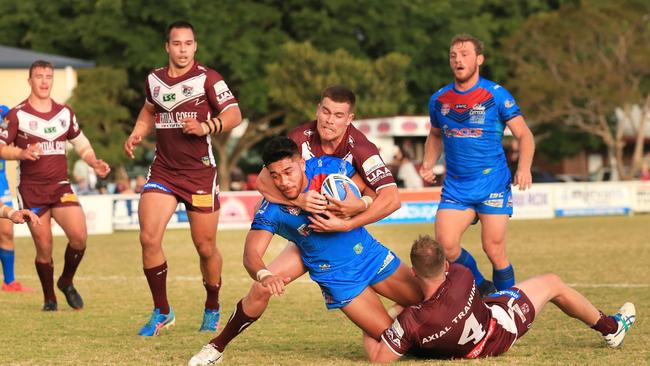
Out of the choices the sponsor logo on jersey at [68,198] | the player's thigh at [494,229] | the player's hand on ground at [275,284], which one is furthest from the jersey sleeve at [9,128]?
the player's hand on ground at [275,284]

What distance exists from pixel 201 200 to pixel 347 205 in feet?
8.90

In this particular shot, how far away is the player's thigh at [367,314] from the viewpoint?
26.5ft

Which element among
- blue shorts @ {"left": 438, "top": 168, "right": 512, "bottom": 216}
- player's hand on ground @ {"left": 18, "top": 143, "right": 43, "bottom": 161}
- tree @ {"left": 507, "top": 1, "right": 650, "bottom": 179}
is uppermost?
player's hand on ground @ {"left": 18, "top": 143, "right": 43, "bottom": 161}

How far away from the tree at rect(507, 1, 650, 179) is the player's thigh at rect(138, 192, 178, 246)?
3673 centimetres

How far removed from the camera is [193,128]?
9484 mm

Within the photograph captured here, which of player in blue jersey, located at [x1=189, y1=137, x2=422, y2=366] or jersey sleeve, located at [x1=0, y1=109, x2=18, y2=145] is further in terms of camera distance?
jersey sleeve, located at [x1=0, y1=109, x2=18, y2=145]

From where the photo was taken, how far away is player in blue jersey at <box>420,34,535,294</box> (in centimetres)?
1057

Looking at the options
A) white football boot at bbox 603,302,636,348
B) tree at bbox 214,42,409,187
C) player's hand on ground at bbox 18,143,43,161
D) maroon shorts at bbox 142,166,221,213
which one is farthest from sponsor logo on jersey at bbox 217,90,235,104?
tree at bbox 214,42,409,187

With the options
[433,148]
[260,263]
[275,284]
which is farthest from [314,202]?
[433,148]

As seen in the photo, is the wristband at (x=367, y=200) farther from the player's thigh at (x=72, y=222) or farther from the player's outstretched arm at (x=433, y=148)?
the player's thigh at (x=72, y=222)

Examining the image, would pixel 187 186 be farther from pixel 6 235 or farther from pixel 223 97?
pixel 6 235

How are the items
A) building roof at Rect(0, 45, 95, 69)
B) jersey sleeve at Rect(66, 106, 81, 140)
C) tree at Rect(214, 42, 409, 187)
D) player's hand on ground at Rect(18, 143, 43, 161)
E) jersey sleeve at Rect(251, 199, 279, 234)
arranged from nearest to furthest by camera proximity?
jersey sleeve at Rect(251, 199, 279, 234), player's hand on ground at Rect(18, 143, 43, 161), jersey sleeve at Rect(66, 106, 81, 140), building roof at Rect(0, 45, 95, 69), tree at Rect(214, 42, 409, 187)

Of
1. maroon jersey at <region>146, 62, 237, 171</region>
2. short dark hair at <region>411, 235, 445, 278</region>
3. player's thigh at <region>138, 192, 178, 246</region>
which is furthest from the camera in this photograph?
maroon jersey at <region>146, 62, 237, 171</region>

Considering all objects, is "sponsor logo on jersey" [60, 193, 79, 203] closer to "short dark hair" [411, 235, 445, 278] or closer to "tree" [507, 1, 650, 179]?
"short dark hair" [411, 235, 445, 278]
